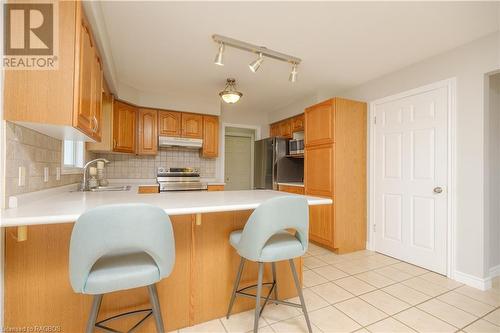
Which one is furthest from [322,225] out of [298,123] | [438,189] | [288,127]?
[288,127]

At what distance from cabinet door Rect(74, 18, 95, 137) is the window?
3.31 feet

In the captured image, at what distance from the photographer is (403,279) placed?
2.44m

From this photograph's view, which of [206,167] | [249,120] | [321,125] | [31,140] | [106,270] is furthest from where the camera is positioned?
[249,120]

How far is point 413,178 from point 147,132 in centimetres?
400

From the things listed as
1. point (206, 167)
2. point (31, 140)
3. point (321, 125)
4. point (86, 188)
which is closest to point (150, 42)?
point (31, 140)

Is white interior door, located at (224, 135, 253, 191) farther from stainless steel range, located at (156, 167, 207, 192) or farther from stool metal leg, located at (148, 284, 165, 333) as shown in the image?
stool metal leg, located at (148, 284, 165, 333)

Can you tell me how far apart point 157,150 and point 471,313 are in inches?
171

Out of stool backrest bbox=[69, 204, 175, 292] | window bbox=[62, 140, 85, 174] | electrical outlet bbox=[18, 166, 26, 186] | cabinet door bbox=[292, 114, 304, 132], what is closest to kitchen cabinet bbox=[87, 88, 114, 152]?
window bbox=[62, 140, 85, 174]

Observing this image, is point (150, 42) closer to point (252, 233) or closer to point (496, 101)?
point (252, 233)

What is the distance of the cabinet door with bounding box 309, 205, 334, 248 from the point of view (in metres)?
3.24

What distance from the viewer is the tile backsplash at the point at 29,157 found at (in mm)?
1307

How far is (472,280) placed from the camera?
228 cm

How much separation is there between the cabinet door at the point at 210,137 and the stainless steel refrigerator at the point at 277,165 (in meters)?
0.97

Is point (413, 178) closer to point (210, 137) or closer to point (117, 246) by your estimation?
point (117, 246)
